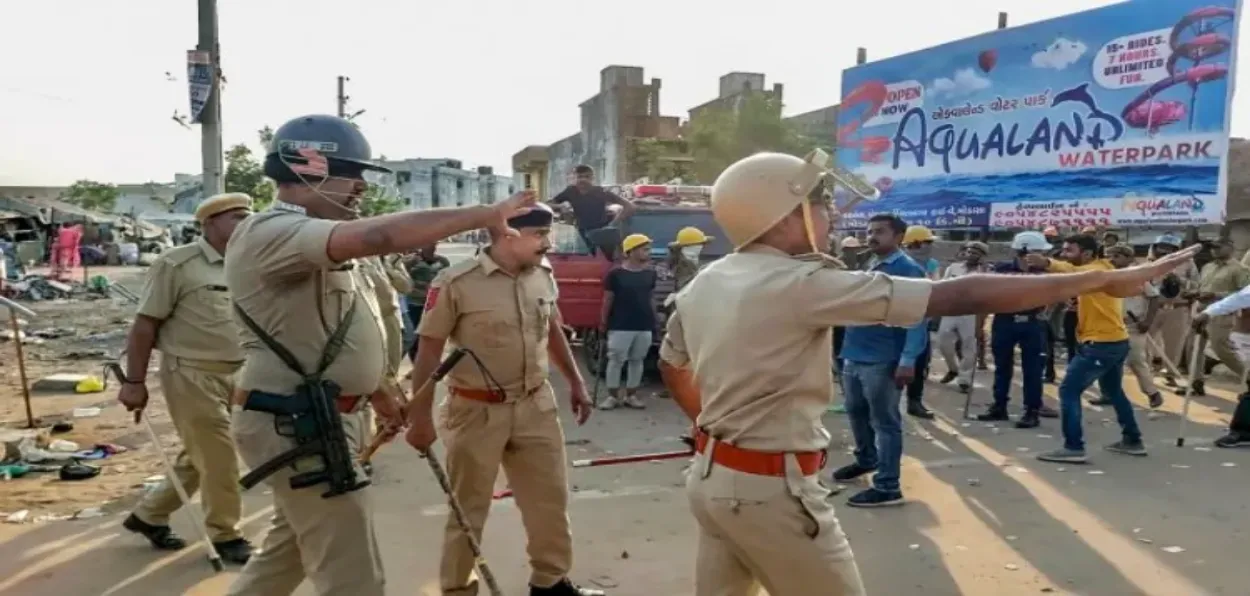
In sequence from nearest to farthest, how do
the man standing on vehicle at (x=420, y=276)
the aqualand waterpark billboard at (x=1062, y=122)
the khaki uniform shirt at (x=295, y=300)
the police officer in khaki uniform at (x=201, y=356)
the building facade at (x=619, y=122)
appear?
the khaki uniform shirt at (x=295, y=300)
the police officer in khaki uniform at (x=201, y=356)
the man standing on vehicle at (x=420, y=276)
the aqualand waterpark billboard at (x=1062, y=122)
the building facade at (x=619, y=122)

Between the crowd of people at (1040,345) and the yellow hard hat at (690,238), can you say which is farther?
the yellow hard hat at (690,238)

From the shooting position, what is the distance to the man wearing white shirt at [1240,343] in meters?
7.63

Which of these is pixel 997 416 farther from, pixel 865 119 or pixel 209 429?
pixel 865 119

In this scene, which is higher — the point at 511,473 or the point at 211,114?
the point at 211,114

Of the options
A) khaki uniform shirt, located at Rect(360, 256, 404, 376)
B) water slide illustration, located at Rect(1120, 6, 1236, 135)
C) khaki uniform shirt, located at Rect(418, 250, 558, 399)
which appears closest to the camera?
khaki uniform shirt, located at Rect(418, 250, 558, 399)

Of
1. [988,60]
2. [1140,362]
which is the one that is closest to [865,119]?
[988,60]

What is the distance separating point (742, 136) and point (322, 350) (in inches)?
1050

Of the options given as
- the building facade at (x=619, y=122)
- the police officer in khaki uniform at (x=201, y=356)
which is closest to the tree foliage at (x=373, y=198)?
the police officer in khaki uniform at (x=201, y=356)

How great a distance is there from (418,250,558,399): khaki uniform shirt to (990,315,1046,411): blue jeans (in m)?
5.85

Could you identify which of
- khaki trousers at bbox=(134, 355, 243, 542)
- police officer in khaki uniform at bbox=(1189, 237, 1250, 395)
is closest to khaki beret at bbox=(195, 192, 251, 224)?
khaki trousers at bbox=(134, 355, 243, 542)

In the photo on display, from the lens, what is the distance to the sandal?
17.5ft

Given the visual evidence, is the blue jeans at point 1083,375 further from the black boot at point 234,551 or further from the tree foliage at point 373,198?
the black boot at point 234,551

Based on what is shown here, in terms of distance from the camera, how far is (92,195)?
68.4m

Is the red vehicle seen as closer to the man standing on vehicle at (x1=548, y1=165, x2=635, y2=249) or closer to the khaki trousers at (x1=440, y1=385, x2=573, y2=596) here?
the man standing on vehicle at (x1=548, y1=165, x2=635, y2=249)
